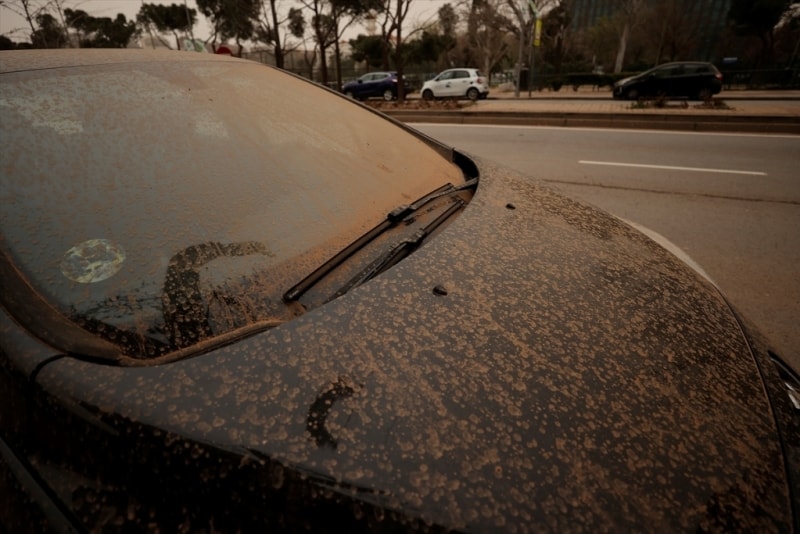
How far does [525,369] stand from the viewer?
777 millimetres

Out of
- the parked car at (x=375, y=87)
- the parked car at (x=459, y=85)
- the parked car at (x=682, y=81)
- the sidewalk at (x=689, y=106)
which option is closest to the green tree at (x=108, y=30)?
the parked car at (x=375, y=87)

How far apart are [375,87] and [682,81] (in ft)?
47.6

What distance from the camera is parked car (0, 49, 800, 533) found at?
604 mm

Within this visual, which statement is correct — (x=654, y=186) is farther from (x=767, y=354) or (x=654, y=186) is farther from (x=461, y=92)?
(x=461, y=92)

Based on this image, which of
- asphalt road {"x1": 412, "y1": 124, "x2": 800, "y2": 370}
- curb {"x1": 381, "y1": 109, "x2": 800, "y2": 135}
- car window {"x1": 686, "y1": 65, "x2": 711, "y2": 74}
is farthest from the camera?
car window {"x1": 686, "y1": 65, "x2": 711, "y2": 74}

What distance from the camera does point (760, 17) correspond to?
30750mm

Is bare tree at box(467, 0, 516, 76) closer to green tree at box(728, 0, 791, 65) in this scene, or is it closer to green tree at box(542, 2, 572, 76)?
green tree at box(542, 2, 572, 76)

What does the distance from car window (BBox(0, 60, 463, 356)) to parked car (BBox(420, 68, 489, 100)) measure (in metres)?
21.2

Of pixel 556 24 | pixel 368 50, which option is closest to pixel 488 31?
pixel 556 24

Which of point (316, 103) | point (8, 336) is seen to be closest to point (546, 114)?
point (316, 103)

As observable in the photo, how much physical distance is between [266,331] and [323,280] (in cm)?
24

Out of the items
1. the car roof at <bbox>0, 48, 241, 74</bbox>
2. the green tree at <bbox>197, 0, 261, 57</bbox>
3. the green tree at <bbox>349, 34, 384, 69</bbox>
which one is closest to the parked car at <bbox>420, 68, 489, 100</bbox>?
the green tree at <bbox>197, 0, 261, 57</bbox>

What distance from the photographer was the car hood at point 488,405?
0.59 metres

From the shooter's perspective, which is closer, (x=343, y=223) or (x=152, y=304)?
(x=152, y=304)
